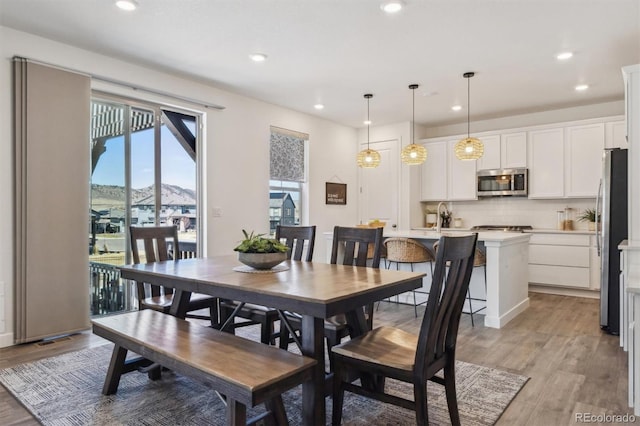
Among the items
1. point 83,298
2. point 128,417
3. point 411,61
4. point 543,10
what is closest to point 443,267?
point 128,417

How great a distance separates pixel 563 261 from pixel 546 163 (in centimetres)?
143

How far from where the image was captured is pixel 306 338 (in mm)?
1889

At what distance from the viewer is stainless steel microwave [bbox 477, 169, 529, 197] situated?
5.91 m

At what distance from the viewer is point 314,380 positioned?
5.92 ft

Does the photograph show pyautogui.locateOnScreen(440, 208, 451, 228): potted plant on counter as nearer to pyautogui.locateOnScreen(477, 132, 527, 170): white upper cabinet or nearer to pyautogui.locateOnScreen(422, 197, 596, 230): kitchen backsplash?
pyautogui.locateOnScreen(422, 197, 596, 230): kitchen backsplash

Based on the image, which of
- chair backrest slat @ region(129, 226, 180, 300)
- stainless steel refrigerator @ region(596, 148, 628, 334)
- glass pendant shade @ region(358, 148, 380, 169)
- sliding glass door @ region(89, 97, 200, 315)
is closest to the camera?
chair backrest slat @ region(129, 226, 180, 300)

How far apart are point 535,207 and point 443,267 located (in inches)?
210

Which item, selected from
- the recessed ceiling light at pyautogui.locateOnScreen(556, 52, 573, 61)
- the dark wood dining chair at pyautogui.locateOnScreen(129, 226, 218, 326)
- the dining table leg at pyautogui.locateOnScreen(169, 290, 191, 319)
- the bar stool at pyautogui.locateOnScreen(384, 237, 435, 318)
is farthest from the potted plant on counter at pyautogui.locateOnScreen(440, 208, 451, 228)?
the dining table leg at pyautogui.locateOnScreen(169, 290, 191, 319)

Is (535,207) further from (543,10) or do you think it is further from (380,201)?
(543,10)

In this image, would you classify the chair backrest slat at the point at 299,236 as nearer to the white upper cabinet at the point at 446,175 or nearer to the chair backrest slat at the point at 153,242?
the chair backrest slat at the point at 153,242

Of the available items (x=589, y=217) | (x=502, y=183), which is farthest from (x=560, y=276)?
(x=502, y=183)

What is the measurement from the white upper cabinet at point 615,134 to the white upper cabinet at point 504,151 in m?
0.99

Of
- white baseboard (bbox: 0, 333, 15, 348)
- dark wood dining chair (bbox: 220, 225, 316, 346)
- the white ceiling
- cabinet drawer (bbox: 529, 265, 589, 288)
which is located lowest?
white baseboard (bbox: 0, 333, 15, 348)

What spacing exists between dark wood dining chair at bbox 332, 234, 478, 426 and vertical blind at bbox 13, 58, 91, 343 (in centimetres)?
285
